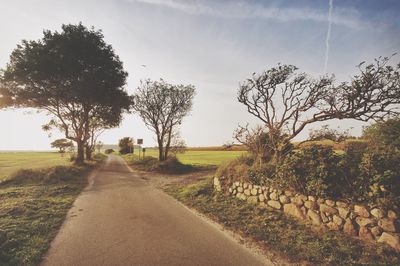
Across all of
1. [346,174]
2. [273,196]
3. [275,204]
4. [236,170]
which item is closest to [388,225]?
[346,174]

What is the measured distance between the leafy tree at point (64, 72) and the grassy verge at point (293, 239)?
769 inches

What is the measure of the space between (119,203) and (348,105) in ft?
37.1

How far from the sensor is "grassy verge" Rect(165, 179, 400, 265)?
5.19 meters

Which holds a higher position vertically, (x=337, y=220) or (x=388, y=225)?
(x=388, y=225)

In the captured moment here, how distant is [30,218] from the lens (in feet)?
27.6

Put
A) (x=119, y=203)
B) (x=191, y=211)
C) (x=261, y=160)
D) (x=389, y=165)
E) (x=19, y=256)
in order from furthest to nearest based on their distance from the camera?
(x=261, y=160) < (x=119, y=203) < (x=191, y=211) < (x=389, y=165) < (x=19, y=256)

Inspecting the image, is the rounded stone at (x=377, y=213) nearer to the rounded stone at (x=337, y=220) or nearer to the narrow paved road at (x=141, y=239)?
the rounded stone at (x=337, y=220)

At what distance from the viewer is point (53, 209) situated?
9.66m

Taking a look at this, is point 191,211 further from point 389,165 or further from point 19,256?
point 389,165

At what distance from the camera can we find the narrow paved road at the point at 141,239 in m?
5.31

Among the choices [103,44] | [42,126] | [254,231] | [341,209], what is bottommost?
[254,231]

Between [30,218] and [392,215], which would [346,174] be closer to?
[392,215]

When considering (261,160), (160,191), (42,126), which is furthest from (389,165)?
(42,126)

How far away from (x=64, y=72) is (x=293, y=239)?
81.2ft
